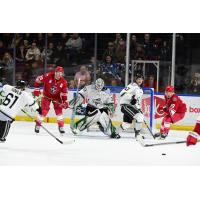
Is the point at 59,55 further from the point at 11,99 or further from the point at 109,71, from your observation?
the point at 11,99

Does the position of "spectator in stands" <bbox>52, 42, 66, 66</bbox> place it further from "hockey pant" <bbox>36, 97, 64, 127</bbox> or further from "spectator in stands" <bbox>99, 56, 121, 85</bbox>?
"hockey pant" <bbox>36, 97, 64, 127</bbox>

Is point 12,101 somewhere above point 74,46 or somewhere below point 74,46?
below

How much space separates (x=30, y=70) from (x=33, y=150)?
563cm

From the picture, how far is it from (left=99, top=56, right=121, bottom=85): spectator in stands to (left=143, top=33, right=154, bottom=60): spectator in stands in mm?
658

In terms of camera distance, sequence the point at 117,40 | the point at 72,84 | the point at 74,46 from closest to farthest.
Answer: the point at 72,84 → the point at 117,40 → the point at 74,46

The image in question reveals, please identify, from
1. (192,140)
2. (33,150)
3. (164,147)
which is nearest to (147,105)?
(164,147)

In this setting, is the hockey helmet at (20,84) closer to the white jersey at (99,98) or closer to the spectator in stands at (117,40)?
the white jersey at (99,98)

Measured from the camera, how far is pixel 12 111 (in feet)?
19.9

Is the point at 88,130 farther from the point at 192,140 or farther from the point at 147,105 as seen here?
the point at 192,140

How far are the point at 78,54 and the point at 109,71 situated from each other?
0.82 meters

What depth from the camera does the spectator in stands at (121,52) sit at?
11000 mm

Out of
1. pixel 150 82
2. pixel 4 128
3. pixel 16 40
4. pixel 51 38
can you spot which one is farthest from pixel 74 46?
pixel 4 128

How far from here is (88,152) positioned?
6125 mm

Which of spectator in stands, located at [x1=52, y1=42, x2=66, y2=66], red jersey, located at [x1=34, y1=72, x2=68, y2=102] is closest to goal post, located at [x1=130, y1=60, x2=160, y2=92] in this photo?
spectator in stands, located at [x1=52, y1=42, x2=66, y2=66]
